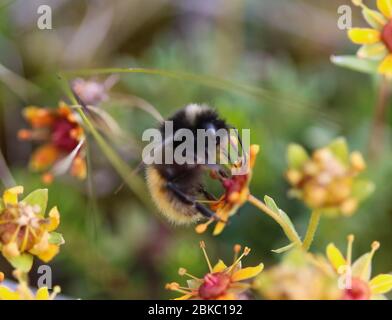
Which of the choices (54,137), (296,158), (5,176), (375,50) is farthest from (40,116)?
(375,50)

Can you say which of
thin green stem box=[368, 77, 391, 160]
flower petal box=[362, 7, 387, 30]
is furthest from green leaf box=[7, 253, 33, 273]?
thin green stem box=[368, 77, 391, 160]

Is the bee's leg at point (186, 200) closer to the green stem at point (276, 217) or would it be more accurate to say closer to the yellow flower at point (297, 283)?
the green stem at point (276, 217)

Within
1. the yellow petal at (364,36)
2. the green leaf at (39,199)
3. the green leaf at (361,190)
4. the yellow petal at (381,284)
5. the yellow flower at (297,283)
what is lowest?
the yellow flower at (297,283)

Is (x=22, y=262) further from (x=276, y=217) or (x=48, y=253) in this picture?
(x=276, y=217)

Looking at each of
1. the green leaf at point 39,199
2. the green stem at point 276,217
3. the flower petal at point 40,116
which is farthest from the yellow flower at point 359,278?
the flower petal at point 40,116

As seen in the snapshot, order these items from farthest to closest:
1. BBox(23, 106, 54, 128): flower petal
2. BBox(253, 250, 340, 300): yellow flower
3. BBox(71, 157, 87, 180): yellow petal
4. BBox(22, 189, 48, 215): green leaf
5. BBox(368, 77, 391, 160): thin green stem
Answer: BBox(368, 77, 391, 160): thin green stem → BBox(23, 106, 54, 128): flower petal → BBox(71, 157, 87, 180): yellow petal → BBox(22, 189, 48, 215): green leaf → BBox(253, 250, 340, 300): yellow flower

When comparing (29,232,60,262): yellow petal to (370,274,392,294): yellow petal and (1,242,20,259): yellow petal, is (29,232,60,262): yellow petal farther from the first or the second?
(370,274,392,294): yellow petal
